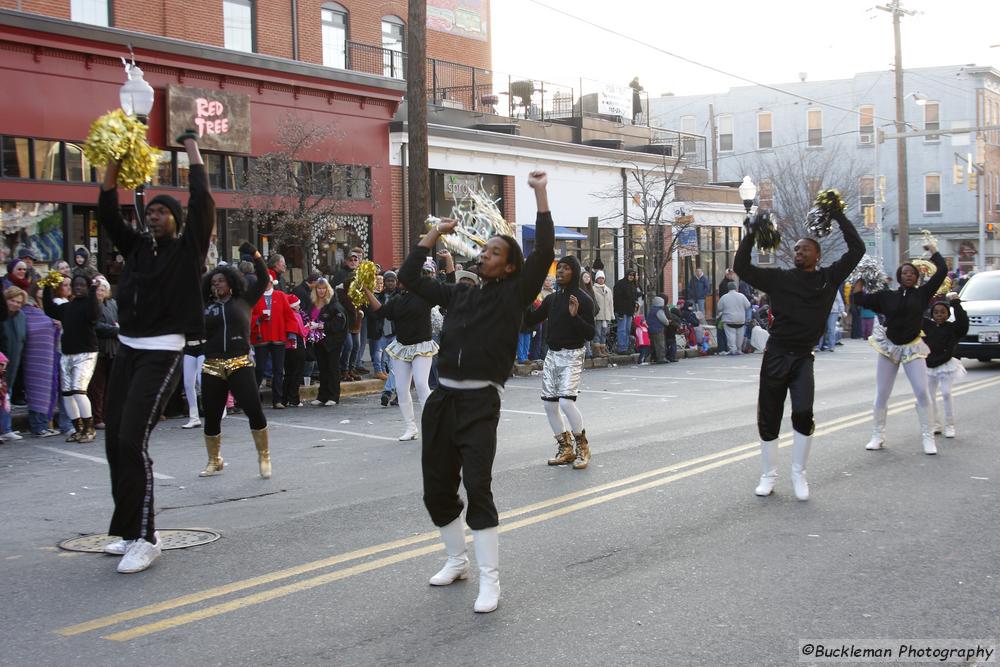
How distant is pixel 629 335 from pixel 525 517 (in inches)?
674

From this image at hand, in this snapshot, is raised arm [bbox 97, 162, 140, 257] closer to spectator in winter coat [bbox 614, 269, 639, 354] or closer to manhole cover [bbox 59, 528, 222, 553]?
manhole cover [bbox 59, 528, 222, 553]

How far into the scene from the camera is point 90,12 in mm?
20625

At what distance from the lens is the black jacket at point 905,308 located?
35.2 feet

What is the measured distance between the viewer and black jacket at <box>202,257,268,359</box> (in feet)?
31.5

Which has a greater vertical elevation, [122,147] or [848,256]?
[122,147]

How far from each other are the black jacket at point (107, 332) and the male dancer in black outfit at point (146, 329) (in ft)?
22.4

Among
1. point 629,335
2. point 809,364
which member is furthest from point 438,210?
point 809,364

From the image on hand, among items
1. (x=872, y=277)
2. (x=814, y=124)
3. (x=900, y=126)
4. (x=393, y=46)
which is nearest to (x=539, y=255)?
(x=872, y=277)

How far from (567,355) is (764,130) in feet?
176

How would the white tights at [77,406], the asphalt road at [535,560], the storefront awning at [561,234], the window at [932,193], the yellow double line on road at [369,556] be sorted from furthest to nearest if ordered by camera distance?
the window at [932,193]
the storefront awning at [561,234]
the white tights at [77,406]
the yellow double line on road at [369,556]
the asphalt road at [535,560]

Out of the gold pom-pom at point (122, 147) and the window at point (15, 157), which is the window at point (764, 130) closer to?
the window at point (15, 157)

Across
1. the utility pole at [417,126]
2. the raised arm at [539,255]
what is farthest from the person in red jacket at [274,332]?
the raised arm at [539,255]

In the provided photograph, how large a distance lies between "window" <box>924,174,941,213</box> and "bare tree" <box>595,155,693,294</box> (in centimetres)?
2798

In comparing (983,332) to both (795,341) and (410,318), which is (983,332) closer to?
(410,318)
